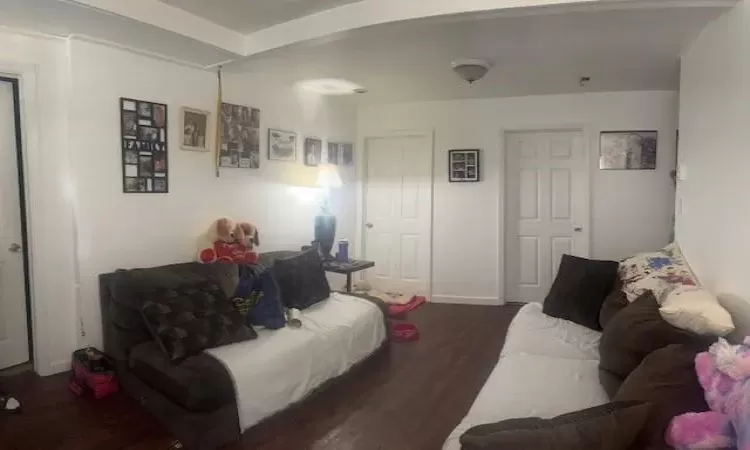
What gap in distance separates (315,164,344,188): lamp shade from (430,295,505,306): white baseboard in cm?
178

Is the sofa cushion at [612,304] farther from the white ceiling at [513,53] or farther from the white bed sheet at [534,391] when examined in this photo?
the white ceiling at [513,53]

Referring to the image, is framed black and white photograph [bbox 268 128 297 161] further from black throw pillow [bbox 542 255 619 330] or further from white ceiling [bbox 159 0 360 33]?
black throw pillow [bbox 542 255 619 330]

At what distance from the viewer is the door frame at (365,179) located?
19.2 ft

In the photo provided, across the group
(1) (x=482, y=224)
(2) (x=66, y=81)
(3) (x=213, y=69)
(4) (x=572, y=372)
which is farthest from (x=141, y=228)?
(1) (x=482, y=224)

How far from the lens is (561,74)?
171 inches

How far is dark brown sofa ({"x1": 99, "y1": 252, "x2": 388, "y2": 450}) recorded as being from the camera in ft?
8.05

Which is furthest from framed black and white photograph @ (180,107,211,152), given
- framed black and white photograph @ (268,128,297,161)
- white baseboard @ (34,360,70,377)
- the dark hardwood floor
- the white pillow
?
the white pillow

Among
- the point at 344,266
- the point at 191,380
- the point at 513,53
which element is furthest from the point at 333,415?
the point at 513,53

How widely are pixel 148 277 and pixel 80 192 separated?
2.48ft

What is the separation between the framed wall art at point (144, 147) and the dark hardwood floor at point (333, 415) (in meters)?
1.37

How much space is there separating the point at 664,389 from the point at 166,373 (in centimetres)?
221

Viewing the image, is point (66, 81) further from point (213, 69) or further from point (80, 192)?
point (213, 69)

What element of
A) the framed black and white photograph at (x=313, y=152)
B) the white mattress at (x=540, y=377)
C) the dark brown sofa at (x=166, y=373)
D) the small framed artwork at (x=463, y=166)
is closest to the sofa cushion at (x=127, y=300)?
the dark brown sofa at (x=166, y=373)

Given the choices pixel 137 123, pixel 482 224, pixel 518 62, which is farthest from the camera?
pixel 482 224
